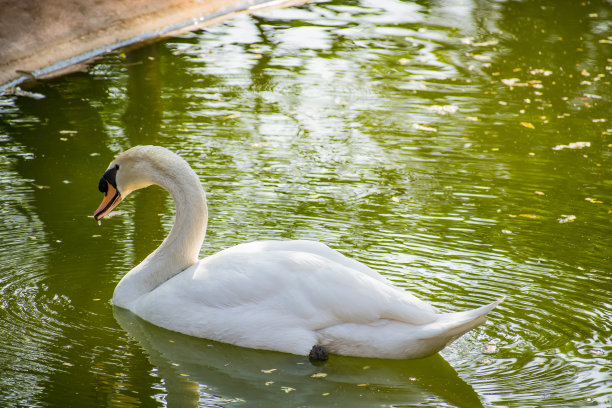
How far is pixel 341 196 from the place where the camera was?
7688mm

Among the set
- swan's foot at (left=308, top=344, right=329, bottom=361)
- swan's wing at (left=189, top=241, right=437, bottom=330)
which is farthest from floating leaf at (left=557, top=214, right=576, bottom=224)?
swan's foot at (left=308, top=344, right=329, bottom=361)

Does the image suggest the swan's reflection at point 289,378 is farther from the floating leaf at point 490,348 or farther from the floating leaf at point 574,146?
the floating leaf at point 574,146

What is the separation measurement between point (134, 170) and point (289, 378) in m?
→ 1.77

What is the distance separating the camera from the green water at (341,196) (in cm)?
507

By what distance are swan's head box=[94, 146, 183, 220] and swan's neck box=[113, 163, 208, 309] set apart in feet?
0.33

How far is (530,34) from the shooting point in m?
13.7

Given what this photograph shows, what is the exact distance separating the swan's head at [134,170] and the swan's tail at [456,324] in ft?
6.28

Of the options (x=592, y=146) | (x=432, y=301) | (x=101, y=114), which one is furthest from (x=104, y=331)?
(x=592, y=146)

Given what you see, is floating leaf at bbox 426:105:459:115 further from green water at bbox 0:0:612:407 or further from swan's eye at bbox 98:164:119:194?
swan's eye at bbox 98:164:119:194

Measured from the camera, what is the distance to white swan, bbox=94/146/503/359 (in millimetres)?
5121

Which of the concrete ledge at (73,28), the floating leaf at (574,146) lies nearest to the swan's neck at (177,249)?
A: the floating leaf at (574,146)

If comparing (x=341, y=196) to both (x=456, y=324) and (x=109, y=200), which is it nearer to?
(x=109, y=200)

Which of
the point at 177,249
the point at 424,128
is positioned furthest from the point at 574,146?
the point at 177,249

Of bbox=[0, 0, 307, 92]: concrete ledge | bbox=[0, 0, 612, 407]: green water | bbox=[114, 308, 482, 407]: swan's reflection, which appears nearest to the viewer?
bbox=[114, 308, 482, 407]: swan's reflection
